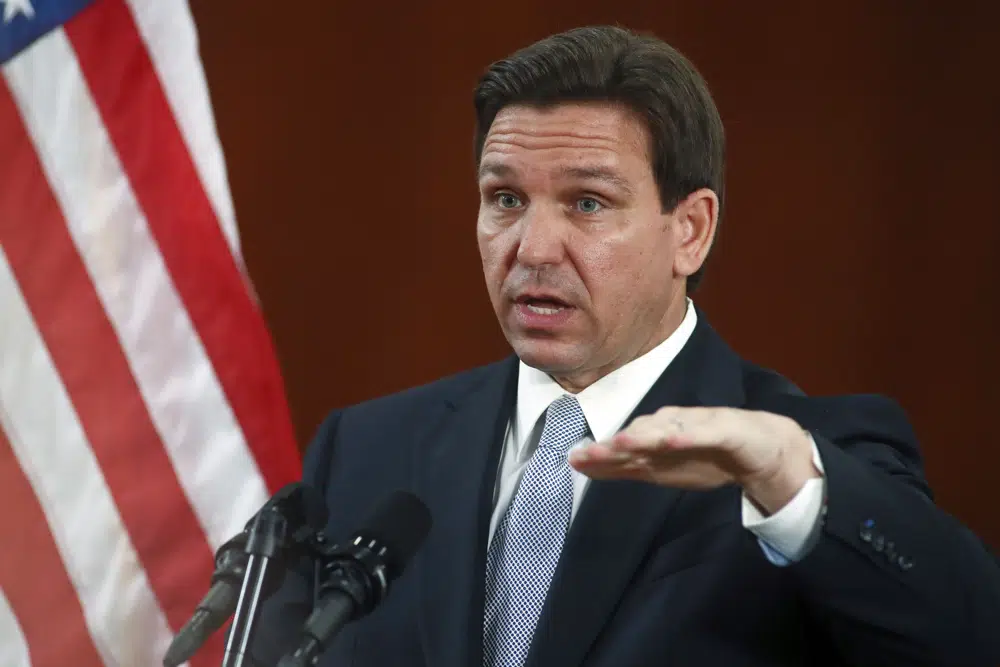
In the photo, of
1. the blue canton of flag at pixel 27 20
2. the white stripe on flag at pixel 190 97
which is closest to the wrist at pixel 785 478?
the white stripe on flag at pixel 190 97

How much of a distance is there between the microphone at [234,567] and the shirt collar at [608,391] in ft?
1.78

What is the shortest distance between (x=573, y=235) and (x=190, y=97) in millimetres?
973

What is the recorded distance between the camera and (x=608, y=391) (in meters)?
1.54

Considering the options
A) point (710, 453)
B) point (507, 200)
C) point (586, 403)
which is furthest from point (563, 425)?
point (710, 453)

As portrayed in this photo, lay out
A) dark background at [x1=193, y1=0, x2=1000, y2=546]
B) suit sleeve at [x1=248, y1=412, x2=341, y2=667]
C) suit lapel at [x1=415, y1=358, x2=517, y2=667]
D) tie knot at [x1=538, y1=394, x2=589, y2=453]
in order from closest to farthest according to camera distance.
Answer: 1. suit sleeve at [x1=248, y1=412, x2=341, y2=667]
2. suit lapel at [x1=415, y1=358, x2=517, y2=667]
3. tie knot at [x1=538, y1=394, x2=589, y2=453]
4. dark background at [x1=193, y1=0, x2=1000, y2=546]

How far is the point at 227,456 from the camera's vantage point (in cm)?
215

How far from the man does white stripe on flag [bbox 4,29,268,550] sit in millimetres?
473

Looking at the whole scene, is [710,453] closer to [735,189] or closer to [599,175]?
[599,175]

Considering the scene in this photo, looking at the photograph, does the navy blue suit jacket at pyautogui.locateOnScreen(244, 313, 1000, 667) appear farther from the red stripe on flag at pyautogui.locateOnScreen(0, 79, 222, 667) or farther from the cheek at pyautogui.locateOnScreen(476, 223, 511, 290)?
the red stripe on flag at pyautogui.locateOnScreen(0, 79, 222, 667)

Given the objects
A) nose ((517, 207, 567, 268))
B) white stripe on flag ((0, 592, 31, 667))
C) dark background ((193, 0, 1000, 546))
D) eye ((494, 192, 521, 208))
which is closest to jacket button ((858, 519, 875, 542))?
nose ((517, 207, 567, 268))

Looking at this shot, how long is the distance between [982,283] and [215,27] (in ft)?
5.04

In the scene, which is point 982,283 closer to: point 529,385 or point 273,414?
point 529,385

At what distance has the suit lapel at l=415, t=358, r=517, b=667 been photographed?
140cm

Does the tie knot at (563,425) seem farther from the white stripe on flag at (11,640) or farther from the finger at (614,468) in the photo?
the white stripe on flag at (11,640)
